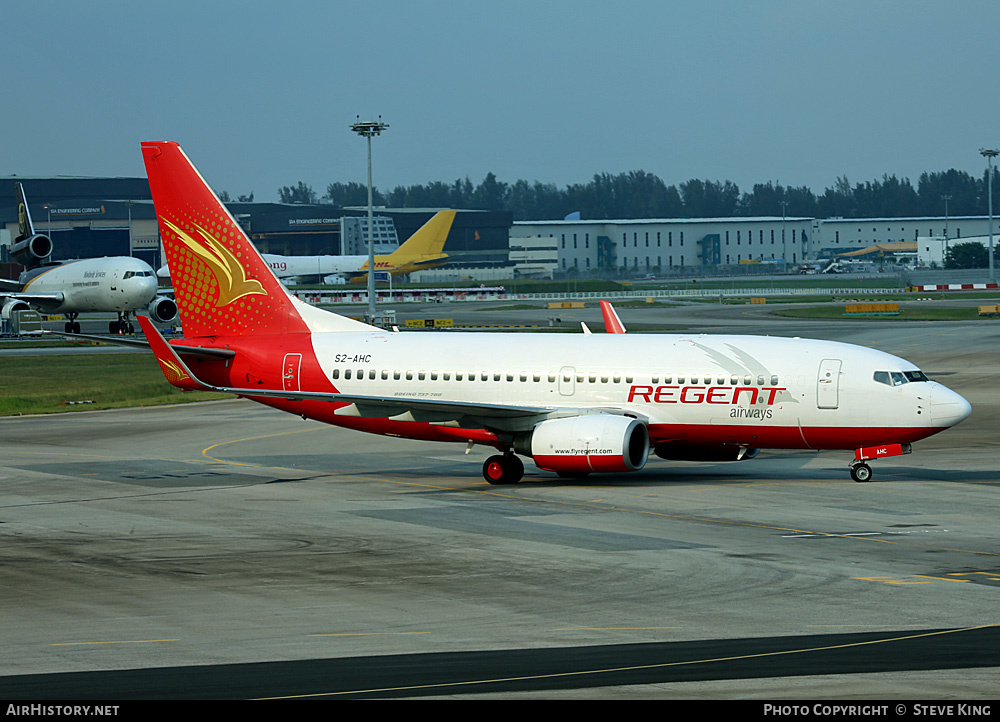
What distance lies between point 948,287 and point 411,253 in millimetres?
81802

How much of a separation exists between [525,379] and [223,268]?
11.0 meters

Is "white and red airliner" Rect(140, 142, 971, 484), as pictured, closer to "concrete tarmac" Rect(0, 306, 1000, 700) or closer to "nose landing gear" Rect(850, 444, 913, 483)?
"nose landing gear" Rect(850, 444, 913, 483)

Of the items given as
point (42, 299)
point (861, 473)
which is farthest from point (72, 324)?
point (861, 473)

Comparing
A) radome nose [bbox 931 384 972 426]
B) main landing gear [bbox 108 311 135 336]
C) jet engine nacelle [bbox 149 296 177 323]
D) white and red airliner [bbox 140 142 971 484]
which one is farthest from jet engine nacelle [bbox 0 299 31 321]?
radome nose [bbox 931 384 972 426]

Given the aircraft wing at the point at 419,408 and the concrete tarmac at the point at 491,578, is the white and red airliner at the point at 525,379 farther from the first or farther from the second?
the concrete tarmac at the point at 491,578

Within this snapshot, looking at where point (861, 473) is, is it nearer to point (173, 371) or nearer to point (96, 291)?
point (173, 371)

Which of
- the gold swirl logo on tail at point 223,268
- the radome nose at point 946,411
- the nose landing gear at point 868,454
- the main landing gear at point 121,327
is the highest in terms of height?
the gold swirl logo on tail at point 223,268

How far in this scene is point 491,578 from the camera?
2139 cm

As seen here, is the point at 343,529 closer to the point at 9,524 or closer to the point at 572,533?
the point at 572,533

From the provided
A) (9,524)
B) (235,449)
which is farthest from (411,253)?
(9,524)

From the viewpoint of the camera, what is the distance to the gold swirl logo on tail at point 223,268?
127 feet

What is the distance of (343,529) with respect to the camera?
2692 centimetres

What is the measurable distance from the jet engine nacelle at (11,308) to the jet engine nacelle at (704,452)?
82.4m

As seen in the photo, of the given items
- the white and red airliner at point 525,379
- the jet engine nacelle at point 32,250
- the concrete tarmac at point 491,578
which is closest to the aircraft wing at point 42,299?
the jet engine nacelle at point 32,250
